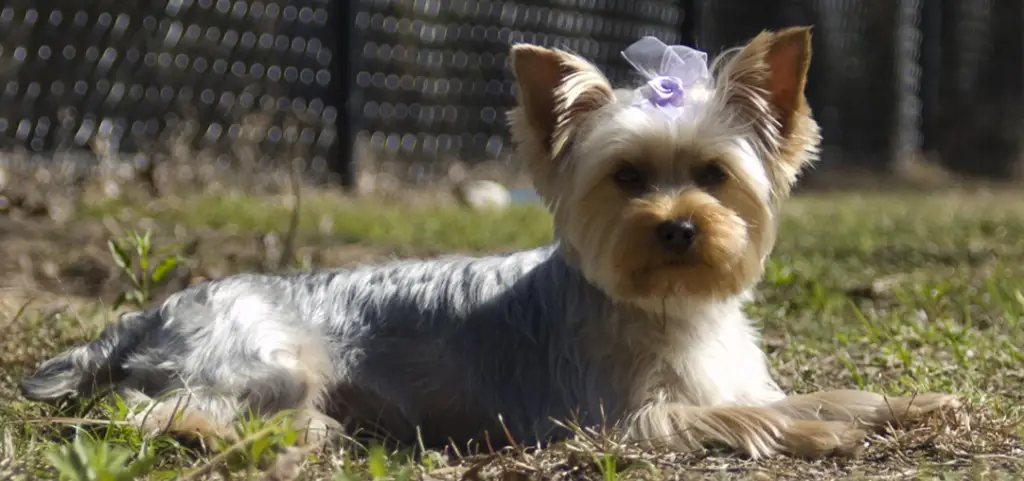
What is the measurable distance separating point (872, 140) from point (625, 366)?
14.4 m

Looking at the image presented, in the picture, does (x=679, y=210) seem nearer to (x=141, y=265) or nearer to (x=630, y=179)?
(x=630, y=179)

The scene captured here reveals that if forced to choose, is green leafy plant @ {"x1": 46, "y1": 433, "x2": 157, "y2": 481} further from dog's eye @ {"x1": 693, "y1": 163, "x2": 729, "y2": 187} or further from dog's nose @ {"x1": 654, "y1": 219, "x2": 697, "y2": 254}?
dog's eye @ {"x1": 693, "y1": 163, "x2": 729, "y2": 187}

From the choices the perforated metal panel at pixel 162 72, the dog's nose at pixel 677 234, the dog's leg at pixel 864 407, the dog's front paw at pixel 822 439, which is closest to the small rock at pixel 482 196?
the perforated metal panel at pixel 162 72

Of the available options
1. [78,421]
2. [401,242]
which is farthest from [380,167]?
[78,421]

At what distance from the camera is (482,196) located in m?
11.4

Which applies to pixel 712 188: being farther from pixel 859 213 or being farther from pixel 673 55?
pixel 859 213

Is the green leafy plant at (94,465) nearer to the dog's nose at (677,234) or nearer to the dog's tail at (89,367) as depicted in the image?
the dog's tail at (89,367)

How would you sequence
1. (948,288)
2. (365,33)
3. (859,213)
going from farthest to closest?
1. (365,33)
2. (859,213)
3. (948,288)

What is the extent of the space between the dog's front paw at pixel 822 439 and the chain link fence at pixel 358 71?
4.74m

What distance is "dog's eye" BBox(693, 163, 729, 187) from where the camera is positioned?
152 inches

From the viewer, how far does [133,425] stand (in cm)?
344

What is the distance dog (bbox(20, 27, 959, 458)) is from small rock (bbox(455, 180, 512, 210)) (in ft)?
22.1

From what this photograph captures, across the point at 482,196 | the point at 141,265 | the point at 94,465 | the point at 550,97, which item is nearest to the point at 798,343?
the point at 550,97

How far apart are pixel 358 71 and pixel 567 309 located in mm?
7847
